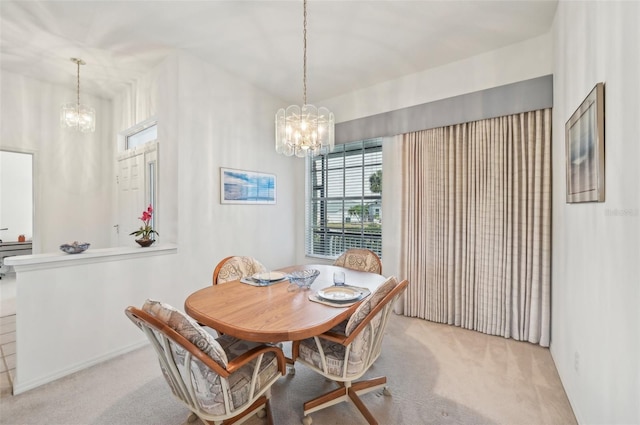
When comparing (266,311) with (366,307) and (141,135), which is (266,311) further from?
(141,135)

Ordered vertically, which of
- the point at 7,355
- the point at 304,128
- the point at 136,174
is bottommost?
the point at 7,355

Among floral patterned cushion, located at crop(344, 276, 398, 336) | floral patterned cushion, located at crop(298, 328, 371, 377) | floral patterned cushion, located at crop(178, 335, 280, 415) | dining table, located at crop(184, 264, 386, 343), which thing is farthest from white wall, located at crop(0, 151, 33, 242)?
floral patterned cushion, located at crop(344, 276, 398, 336)

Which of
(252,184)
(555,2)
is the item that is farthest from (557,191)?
(252,184)

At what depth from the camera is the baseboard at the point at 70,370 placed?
6.54 ft

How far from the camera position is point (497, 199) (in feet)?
9.34

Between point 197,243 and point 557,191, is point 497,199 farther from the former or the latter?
point 197,243

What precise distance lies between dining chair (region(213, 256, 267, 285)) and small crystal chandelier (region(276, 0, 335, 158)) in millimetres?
1073

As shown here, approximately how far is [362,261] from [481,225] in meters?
1.34

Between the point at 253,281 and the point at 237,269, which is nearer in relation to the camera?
the point at 253,281

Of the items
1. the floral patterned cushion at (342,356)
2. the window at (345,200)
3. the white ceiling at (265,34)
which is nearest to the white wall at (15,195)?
the white ceiling at (265,34)

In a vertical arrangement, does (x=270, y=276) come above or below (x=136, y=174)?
below

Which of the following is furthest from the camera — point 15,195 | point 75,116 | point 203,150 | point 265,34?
point 15,195

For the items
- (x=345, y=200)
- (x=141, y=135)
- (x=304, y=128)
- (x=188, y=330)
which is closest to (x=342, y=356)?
(x=188, y=330)

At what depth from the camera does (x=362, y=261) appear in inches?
110
